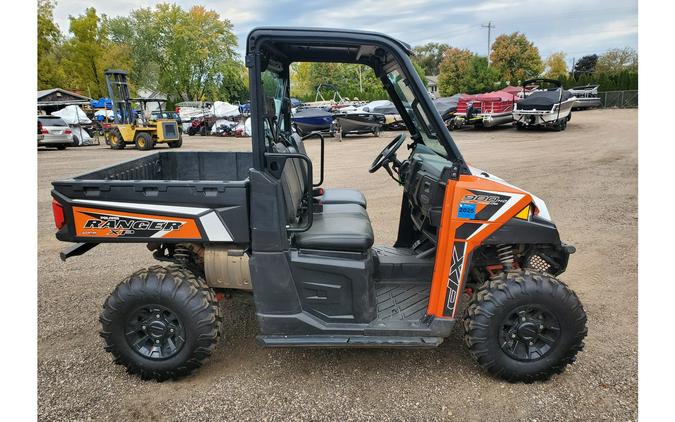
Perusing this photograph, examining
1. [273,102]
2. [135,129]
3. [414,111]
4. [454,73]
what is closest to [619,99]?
[454,73]

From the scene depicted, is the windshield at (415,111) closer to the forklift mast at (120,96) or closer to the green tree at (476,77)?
the forklift mast at (120,96)

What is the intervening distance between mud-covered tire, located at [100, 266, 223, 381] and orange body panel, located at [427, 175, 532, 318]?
1.53 meters

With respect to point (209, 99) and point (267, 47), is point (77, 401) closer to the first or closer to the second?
point (267, 47)

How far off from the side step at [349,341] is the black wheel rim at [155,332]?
1.89ft

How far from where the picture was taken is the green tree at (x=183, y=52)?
163 ft

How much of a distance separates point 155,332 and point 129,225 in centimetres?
73

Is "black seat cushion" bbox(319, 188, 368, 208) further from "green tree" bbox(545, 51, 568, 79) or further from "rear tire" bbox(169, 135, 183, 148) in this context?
"green tree" bbox(545, 51, 568, 79)

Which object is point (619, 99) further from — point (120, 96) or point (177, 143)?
point (120, 96)

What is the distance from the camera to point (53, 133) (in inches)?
696

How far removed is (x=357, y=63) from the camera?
3506 millimetres

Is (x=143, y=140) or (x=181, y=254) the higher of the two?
(x=143, y=140)

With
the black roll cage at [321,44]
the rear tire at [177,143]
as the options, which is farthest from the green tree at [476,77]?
the black roll cage at [321,44]

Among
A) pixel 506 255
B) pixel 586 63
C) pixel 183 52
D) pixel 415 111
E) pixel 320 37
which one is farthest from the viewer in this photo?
pixel 586 63

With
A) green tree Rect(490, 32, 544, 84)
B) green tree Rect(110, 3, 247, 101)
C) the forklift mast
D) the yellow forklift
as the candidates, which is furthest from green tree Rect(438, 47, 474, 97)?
the forklift mast
